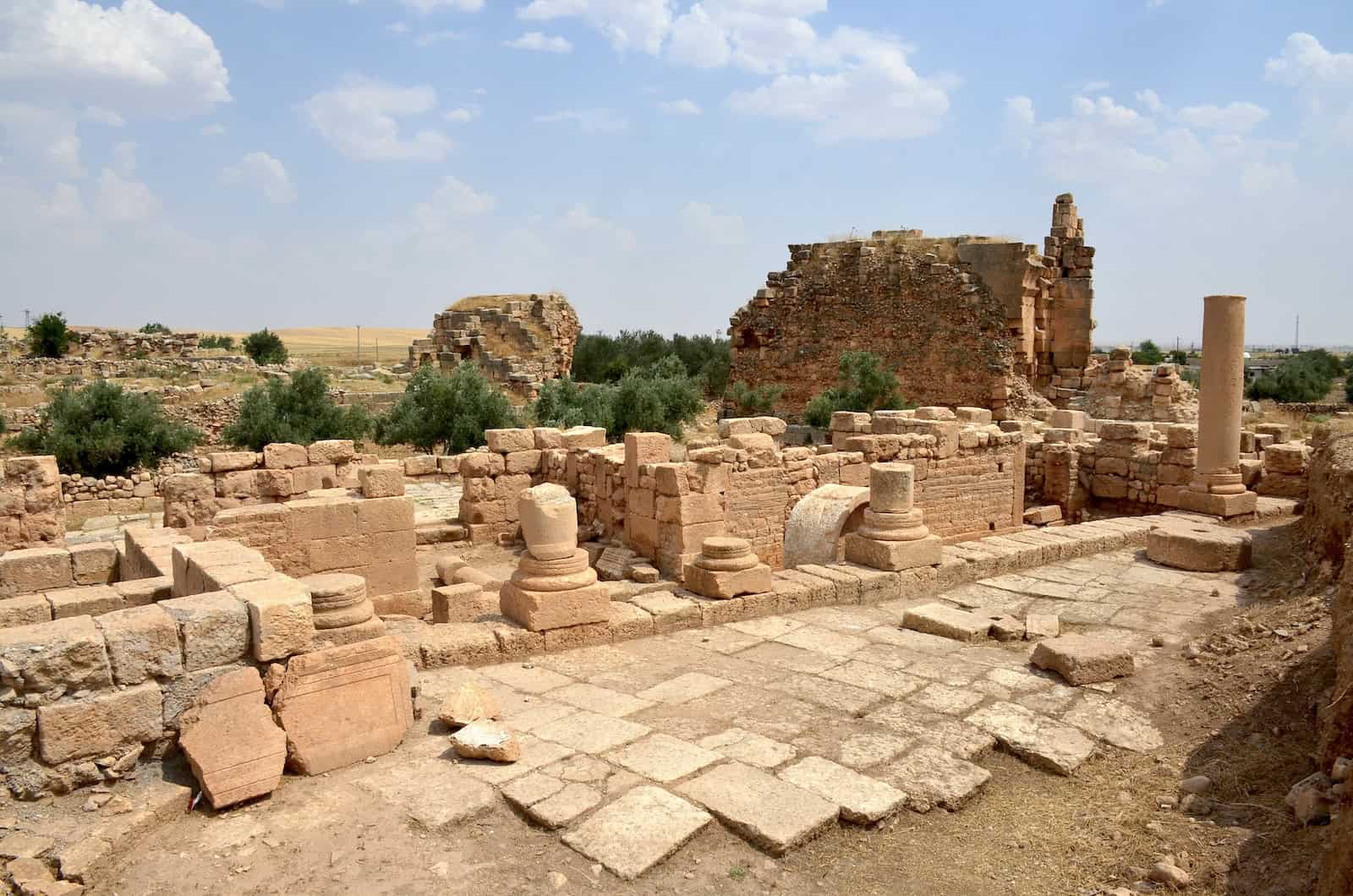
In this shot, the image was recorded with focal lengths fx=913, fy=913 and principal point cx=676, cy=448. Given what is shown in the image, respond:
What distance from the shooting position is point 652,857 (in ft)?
12.2

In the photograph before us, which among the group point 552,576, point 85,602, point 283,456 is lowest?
point 552,576

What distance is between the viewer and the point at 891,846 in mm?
4008

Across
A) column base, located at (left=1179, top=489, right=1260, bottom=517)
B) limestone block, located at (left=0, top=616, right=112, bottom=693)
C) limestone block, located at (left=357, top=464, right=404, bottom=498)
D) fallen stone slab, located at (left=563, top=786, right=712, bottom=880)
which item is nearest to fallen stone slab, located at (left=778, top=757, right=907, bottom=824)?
fallen stone slab, located at (left=563, top=786, right=712, bottom=880)

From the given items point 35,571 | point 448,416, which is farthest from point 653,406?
point 35,571

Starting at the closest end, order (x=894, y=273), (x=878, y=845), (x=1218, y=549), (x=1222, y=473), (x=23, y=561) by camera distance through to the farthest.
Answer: (x=878, y=845) → (x=23, y=561) → (x=1218, y=549) → (x=1222, y=473) → (x=894, y=273)

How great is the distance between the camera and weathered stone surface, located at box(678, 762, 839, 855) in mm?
3889

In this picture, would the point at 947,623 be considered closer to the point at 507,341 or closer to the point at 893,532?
the point at 893,532

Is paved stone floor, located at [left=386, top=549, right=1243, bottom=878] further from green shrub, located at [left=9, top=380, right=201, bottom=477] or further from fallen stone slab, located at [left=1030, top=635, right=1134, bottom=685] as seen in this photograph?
green shrub, located at [left=9, top=380, right=201, bottom=477]

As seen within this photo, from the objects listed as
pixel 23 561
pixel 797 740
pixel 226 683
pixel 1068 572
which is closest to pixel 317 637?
pixel 226 683

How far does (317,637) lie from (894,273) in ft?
81.7

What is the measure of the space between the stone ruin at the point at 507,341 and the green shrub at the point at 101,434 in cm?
1040

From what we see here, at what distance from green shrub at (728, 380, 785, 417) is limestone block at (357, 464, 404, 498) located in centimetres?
1912

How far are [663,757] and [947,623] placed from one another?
3322mm

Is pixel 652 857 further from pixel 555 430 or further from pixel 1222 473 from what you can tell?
pixel 1222 473
